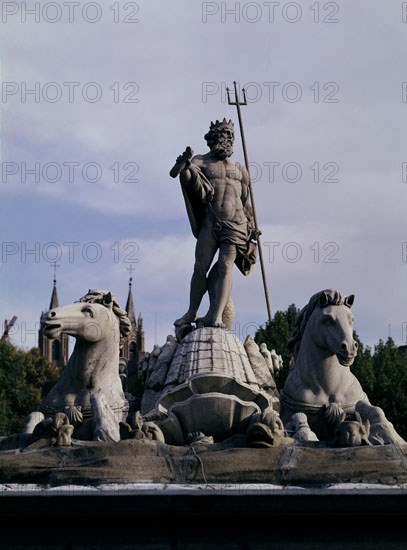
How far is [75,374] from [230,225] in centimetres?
383

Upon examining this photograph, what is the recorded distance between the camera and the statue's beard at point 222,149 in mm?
17047

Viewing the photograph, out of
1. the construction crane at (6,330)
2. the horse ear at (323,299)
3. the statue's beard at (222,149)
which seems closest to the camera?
the horse ear at (323,299)

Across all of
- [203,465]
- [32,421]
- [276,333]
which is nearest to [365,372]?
[276,333]

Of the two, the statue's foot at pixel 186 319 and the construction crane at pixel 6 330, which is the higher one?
the construction crane at pixel 6 330

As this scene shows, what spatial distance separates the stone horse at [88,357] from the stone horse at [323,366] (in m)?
2.14

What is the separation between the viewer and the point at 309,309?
589 inches

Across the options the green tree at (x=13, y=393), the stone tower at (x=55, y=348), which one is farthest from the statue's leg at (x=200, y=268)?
the stone tower at (x=55, y=348)

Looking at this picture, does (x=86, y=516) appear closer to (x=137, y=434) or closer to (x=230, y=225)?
(x=137, y=434)

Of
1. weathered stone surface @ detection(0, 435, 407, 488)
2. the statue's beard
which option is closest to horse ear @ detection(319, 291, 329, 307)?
weathered stone surface @ detection(0, 435, 407, 488)

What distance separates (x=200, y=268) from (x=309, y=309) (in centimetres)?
274

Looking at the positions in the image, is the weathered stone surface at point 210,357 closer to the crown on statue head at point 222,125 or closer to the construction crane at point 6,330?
the crown on statue head at point 222,125

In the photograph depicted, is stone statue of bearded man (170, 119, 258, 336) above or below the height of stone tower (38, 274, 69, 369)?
below

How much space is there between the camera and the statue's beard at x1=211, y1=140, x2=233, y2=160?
1705 centimetres

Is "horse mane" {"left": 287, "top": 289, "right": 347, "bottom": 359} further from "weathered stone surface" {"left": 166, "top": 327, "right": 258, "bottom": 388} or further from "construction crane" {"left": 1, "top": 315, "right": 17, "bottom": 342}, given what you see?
"construction crane" {"left": 1, "top": 315, "right": 17, "bottom": 342}
